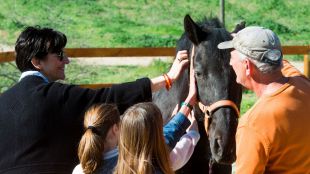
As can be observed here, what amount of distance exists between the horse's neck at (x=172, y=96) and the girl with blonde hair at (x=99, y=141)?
153 centimetres

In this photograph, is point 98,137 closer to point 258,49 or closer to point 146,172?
point 146,172

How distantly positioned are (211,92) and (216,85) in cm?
7

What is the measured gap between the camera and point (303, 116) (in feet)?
8.18

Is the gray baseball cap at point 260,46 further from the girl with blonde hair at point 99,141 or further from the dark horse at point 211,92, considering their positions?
the dark horse at point 211,92

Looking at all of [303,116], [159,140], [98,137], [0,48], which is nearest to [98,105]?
[98,137]

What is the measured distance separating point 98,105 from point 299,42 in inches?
651

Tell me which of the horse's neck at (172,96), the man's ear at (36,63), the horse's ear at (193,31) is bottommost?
the horse's neck at (172,96)

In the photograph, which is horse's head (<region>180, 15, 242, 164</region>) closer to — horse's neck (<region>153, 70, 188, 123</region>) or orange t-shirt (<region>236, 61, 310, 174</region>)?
horse's neck (<region>153, 70, 188, 123</region>)

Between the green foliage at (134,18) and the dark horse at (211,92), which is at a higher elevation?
the dark horse at (211,92)

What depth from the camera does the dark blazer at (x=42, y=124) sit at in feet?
9.45

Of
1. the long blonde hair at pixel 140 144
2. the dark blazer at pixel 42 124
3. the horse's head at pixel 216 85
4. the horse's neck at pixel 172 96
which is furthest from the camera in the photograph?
the horse's neck at pixel 172 96

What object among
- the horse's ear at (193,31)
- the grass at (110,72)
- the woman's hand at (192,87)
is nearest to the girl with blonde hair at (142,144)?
the woman's hand at (192,87)

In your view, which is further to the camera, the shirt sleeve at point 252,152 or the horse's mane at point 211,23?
the horse's mane at point 211,23

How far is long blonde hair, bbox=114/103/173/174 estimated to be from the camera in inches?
99.1
